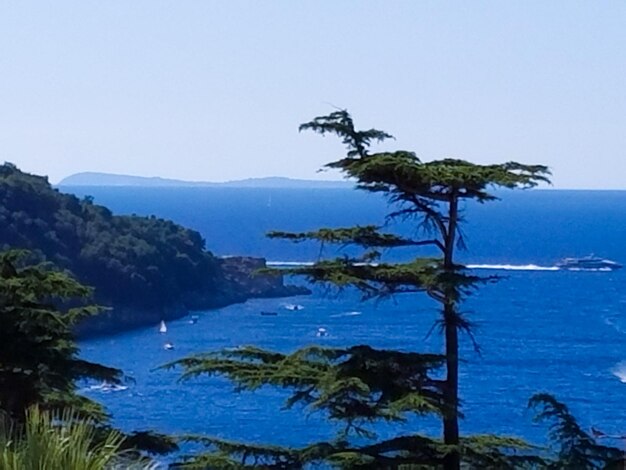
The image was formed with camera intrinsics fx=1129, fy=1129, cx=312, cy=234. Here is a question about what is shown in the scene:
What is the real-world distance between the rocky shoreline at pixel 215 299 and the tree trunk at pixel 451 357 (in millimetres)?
32438

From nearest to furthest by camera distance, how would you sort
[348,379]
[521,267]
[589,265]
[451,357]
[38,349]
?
1. [348,379]
2. [451,357]
3. [38,349]
4. [589,265]
5. [521,267]

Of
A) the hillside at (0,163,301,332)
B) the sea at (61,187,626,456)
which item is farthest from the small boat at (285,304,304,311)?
the hillside at (0,163,301,332)

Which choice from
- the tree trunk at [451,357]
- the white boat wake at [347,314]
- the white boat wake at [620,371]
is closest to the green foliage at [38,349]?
the tree trunk at [451,357]

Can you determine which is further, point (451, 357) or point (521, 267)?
point (521, 267)

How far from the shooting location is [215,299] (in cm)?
4991

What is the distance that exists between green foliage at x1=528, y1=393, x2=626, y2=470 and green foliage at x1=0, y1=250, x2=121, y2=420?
8.48 ft

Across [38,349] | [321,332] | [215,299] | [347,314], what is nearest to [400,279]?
[38,349]

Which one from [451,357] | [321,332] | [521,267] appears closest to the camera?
[451,357]

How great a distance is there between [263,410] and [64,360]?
17.5 metres

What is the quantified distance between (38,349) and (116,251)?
36660 mm

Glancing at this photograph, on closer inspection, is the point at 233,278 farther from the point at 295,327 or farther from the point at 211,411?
the point at 211,411

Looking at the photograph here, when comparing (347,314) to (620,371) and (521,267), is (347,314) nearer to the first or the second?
(620,371)

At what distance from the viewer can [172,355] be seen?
36.5 meters

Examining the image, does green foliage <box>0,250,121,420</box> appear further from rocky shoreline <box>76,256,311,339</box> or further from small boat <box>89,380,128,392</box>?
rocky shoreline <box>76,256,311,339</box>
